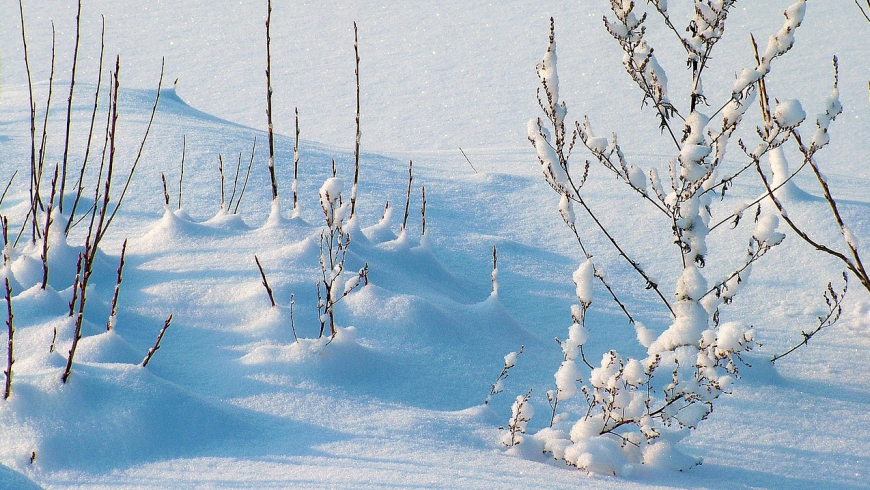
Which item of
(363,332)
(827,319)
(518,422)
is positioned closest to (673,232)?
(518,422)

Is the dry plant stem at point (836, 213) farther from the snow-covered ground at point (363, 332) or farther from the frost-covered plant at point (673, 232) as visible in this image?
the snow-covered ground at point (363, 332)

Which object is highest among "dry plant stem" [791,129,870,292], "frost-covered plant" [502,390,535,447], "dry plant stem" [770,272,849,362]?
"dry plant stem" [791,129,870,292]

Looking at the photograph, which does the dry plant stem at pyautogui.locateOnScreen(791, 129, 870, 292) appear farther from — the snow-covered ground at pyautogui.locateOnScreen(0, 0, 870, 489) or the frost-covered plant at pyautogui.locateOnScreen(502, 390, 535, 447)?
the frost-covered plant at pyautogui.locateOnScreen(502, 390, 535, 447)

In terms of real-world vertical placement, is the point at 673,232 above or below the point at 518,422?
above

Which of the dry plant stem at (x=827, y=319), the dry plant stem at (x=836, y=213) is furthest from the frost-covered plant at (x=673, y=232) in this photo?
the dry plant stem at (x=827, y=319)

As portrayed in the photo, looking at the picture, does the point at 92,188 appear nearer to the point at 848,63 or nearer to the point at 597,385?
the point at 597,385

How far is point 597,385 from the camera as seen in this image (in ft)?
6.30

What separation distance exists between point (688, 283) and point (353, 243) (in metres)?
1.64

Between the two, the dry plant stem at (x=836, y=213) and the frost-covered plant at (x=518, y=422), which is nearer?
the dry plant stem at (x=836, y=213)

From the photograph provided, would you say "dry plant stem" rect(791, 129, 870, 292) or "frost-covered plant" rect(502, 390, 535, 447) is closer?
"dry plant stem" rect(791, 129, 870, 292)

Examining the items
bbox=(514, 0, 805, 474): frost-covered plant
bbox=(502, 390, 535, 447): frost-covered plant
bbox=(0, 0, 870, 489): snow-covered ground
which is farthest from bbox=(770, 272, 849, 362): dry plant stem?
bbox=(502, 390, 535, 447): frost-covered plant

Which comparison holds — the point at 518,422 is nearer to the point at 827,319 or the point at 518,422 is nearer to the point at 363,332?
the point at 363,332

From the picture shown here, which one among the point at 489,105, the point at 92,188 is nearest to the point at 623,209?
the point at 92,188

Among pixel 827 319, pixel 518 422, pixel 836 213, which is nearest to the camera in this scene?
pixel 836 213
